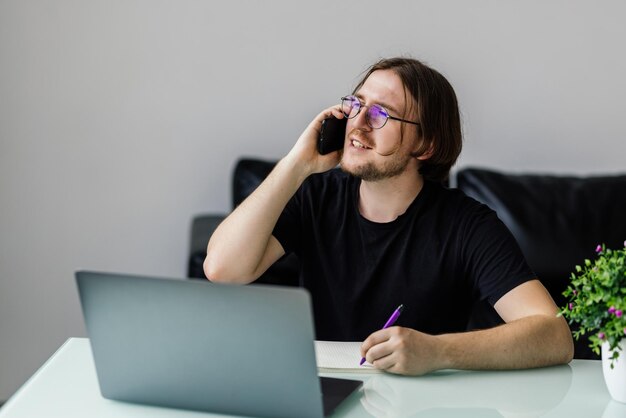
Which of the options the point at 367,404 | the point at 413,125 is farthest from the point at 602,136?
the point at 367,404

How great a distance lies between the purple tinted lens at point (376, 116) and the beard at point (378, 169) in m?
0.08

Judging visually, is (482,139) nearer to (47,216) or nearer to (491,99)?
(491,99)

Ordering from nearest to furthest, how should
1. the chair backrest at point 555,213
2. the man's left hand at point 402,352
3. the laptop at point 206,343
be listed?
the laptop at point 206,343
the man's left hand at point 402,352
the chair backrest at point 555,213

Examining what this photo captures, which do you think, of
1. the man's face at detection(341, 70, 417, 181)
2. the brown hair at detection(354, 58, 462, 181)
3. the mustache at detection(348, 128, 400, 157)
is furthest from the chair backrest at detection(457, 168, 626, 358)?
the mustache at detection(348, 128, 400, 157)

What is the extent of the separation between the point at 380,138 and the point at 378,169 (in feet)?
0.26

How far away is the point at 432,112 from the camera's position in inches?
84.9

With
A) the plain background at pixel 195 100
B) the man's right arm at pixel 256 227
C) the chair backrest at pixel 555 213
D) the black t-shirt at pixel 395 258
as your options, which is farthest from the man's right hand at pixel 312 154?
the plain background at pixel 195 100

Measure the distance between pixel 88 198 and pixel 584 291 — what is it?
214 centimetres

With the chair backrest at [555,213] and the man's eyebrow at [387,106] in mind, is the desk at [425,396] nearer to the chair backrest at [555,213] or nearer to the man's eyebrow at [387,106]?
the man's eyebrow at [387,106]

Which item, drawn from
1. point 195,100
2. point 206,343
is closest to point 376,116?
point 206,343

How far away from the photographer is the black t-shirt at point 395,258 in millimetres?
2051

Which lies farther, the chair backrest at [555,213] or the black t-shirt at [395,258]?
the chair backrest at [555,213]

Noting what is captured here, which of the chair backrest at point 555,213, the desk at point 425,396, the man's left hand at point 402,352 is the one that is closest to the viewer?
the desk at point 425,396

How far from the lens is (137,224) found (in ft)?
10.7
